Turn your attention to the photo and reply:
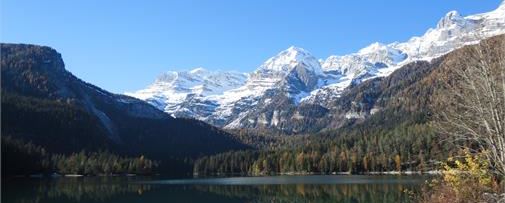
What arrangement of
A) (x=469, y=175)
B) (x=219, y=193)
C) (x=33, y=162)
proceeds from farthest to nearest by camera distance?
(x=33, y=162) < (x=219, y=193) < (x=469, y=175)

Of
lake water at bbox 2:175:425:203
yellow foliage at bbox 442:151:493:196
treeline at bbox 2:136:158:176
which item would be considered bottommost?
lake water at bbox 2:175:425:203

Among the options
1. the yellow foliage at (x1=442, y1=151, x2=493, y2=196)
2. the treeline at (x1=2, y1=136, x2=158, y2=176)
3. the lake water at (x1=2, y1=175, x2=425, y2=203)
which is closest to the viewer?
the yellow foliage at (x1=442, y1=151, x2=493, y2=196)

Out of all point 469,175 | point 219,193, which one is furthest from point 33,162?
point 469,175

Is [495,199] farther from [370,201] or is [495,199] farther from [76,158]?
[76,158]

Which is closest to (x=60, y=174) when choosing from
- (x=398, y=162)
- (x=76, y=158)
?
(x=76, y=158)

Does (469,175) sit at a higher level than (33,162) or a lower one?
lower

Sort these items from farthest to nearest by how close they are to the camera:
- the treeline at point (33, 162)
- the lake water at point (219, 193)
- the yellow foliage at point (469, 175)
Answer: the treeline at point (33, 162)
the lake water at point (219, 193)
the yellow foliage at point (469, 175)

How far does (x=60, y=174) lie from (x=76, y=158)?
44.6 feet

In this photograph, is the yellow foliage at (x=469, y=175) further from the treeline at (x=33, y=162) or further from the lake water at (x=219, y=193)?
the treeline at (x=33, y=162)

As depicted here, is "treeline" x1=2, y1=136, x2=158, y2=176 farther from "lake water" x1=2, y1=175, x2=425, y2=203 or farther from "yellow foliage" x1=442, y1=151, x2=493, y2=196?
"yellow foliage" x1=442, y1=151, x2=493, y2=196

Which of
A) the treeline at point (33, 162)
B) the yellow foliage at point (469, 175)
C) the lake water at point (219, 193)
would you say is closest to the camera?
the yellow foliage at point (469, 175)

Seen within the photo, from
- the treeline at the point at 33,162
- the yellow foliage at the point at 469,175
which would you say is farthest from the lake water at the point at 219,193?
the treeline at the point at 33,162

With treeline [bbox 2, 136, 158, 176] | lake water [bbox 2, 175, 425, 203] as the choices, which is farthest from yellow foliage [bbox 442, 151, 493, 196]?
treeline [bbox 2, 136, 158, 176]

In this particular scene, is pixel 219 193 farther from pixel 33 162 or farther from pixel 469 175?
pixel 33 162
